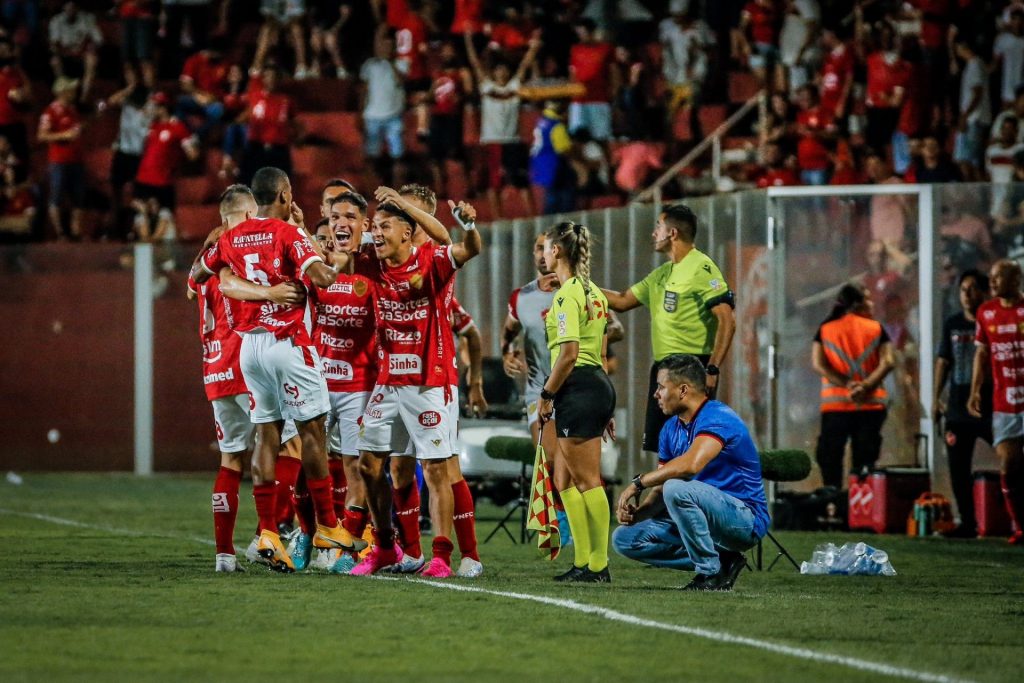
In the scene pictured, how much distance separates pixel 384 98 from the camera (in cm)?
2341

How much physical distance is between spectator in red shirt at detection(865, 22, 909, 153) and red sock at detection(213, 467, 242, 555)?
12.2 meters

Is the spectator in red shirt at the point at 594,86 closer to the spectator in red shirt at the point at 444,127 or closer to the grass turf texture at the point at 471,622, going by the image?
the spectator in red shirt at the point at 444,127

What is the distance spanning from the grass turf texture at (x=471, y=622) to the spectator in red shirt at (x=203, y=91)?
1273cm

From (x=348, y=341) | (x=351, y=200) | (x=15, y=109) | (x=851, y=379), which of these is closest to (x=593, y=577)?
(x=348, y=341)

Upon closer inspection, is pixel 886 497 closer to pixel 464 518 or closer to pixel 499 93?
pixel 464 518

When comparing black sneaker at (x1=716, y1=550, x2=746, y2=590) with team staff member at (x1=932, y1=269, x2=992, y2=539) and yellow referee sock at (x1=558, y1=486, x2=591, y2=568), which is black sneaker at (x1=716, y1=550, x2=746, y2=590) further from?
team staff member at (x1=932, y1=269, x2=992, y2=539)

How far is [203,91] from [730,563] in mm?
16218

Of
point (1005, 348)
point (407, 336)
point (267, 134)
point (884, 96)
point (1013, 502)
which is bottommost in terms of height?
point (1013, 502)

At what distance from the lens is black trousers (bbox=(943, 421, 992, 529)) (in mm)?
14430

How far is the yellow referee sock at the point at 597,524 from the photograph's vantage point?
9.70 metres

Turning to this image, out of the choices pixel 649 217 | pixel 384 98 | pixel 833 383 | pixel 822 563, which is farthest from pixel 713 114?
pixel 822 563

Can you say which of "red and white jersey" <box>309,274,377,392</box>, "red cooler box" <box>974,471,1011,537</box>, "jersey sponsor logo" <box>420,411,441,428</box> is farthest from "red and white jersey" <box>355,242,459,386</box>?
"red cooler box" <box>974,471,1011,537</box>

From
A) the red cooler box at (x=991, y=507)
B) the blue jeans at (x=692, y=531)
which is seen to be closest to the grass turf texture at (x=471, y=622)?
the blue jeans at (x=692, y=531)

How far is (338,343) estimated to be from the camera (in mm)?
10633
